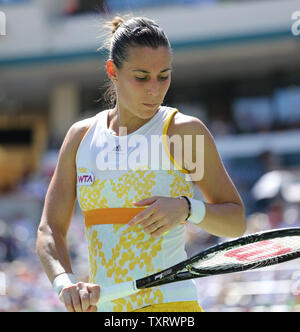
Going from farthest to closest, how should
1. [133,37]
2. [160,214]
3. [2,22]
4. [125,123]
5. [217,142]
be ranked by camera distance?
[2,22] < [217,142] < [125,123] < [133,37] < [160,214]

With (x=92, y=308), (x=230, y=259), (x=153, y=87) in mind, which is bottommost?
(x=92, y=308)

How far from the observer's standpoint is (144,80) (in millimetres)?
2609

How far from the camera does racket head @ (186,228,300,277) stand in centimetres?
252

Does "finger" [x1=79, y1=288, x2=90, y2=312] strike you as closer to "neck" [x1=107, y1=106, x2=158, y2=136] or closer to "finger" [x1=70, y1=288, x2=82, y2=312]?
"finger" [x1=70, y1=288, x2=82, y2=312]

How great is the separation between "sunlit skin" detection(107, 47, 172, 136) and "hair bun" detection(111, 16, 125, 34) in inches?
7.8

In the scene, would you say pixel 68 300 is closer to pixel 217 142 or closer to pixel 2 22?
pixel 217 142

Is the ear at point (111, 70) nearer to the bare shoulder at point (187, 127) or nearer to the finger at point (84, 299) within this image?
the bare shoulder at point (187, 127)

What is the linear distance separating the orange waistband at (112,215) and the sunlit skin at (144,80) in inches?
13.5

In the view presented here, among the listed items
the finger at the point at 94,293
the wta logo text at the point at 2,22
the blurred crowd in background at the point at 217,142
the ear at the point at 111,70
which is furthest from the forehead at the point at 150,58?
the wta logo text at the point at 2,22

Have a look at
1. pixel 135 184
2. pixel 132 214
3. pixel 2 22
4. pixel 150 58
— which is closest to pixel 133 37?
pixel 150 58

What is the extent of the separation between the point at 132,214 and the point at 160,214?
0.20 metres

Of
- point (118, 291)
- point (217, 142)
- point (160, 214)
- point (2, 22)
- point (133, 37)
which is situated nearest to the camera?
point (160, 214)

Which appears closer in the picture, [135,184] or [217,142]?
[135,184]
